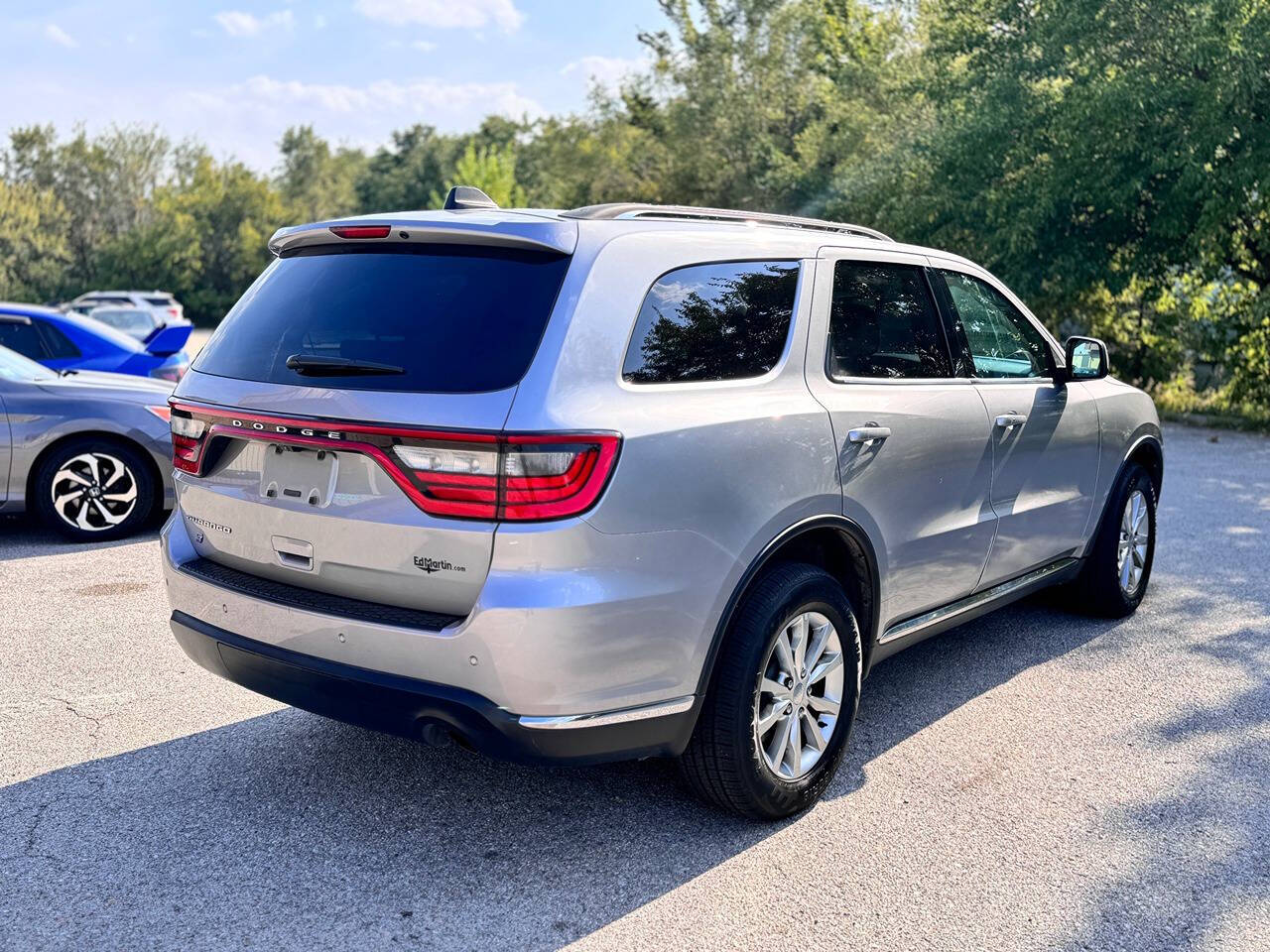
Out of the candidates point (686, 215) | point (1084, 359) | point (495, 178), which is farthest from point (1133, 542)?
point (495, 178)

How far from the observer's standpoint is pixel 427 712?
303cm

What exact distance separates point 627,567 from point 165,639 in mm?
3195

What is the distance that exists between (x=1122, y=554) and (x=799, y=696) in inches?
115

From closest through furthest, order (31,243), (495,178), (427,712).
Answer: (427,712)
(31,243)
(495,178)

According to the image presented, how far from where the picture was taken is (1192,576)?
684 centimetres

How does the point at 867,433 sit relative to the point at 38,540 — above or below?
above

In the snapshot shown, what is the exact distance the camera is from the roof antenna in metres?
3.91

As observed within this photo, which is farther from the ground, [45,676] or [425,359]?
[425,359]

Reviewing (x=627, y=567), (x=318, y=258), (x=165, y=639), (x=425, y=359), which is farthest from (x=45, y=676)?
(x=627, y=567)

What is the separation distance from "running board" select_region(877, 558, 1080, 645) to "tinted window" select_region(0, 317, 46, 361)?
759 cm

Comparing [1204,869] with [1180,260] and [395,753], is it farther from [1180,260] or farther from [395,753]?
[1180,260]

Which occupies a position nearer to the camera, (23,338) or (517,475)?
(517,475)

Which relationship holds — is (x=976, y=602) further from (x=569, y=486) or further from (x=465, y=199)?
(x=465, y=199)

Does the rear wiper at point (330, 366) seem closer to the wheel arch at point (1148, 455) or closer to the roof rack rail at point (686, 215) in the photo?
the roof rack rail at point (686, 215)
